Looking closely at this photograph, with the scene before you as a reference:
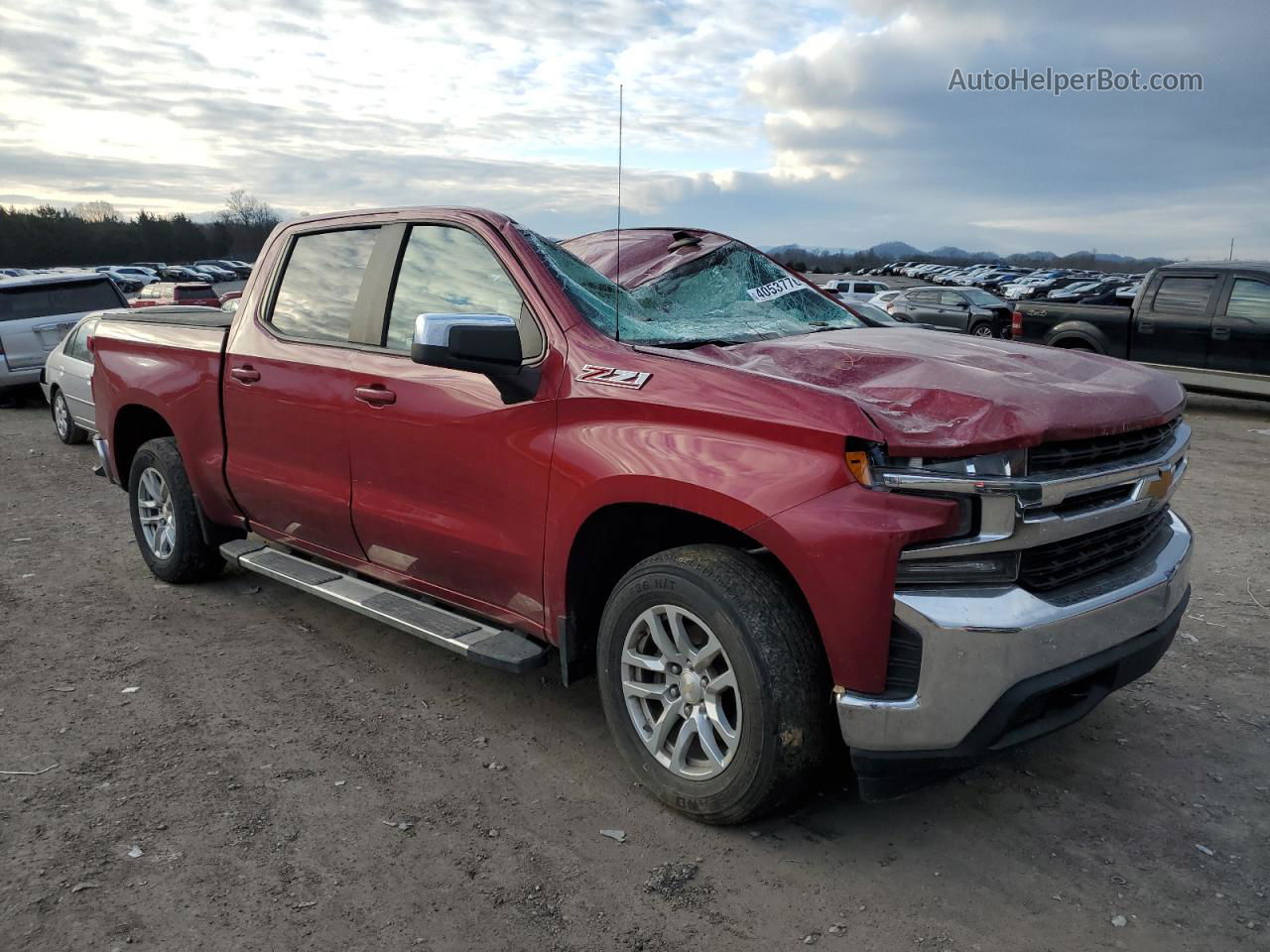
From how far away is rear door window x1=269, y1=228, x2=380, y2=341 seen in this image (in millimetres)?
4307

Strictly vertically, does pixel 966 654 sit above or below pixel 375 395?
below

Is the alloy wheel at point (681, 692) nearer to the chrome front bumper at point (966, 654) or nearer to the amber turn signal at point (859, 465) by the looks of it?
the chrome front bumper at point (966, 654)

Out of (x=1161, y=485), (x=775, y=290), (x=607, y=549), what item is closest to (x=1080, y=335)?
(x=775, y=290)

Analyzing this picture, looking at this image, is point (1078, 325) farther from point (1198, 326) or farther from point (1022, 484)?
point (1022, 484)

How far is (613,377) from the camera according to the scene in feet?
10.6

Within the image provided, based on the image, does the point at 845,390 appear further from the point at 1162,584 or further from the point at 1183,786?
the point at 1183,786

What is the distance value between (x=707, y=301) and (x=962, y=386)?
1.54 metres

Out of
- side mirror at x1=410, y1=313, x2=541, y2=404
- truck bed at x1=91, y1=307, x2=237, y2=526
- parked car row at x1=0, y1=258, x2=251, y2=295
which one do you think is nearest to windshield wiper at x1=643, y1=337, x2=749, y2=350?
side mirror at x1=410, y1=313, x2=541, y2=404

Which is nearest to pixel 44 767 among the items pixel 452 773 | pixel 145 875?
pixel 145 875

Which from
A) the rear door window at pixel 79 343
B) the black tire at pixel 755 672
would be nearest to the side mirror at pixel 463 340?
the black tire at pixel 755 672

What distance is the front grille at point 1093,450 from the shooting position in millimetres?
2787

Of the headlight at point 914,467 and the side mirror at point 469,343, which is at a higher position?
the side mirror at point 469,343

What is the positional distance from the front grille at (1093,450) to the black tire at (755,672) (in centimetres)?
78

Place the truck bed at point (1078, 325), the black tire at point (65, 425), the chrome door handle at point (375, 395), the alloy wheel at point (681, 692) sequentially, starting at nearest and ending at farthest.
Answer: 1. the alloy wheel at point (681, 692)
2. the chrome door handle at point (375, 395)
3. the black tire at point (65, 425)
4. the truck bed at point (1078, 325)
